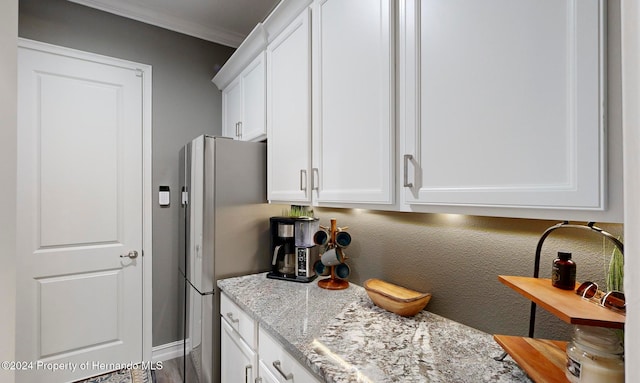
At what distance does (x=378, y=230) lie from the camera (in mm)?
1593

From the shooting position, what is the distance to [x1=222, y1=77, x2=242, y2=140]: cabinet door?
2.38 m

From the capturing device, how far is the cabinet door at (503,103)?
64 centimetres

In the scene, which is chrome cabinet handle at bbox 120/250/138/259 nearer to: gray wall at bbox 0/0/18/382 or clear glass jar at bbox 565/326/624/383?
gray wall at bbox 0/0/18/382

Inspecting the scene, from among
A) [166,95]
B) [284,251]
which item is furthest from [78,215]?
[284,251]

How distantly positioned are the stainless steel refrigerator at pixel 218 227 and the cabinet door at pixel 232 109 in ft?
1.56

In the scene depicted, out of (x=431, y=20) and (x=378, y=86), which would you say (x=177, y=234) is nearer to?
(x=378, y=86)

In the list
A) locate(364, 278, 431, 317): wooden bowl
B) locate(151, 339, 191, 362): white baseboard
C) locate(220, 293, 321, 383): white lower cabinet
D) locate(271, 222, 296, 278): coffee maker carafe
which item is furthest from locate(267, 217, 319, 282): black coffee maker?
locate(151, 339, 191, 362): white baseboard

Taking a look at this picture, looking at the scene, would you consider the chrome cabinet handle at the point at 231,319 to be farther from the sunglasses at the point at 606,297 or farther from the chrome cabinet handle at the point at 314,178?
the sunglasses at the point at 606,297

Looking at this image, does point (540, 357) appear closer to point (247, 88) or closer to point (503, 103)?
point (503, 103)

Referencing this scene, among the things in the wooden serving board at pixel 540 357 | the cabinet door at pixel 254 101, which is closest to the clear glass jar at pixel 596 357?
the wooden serving board at pixel 540 357

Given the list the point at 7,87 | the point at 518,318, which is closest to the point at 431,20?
the point at 518,318

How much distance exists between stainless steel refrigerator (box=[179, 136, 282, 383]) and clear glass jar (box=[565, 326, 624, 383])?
1.61 metres

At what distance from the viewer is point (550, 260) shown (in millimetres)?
959

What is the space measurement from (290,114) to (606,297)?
4.67ft
